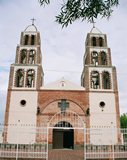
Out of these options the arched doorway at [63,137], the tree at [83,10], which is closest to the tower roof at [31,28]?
the arched doorway at [63,137]

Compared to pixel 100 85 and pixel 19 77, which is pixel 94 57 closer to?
pixel 100 85

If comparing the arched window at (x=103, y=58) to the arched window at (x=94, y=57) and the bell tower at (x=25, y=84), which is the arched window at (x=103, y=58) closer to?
the arched window at (x=94, y=57)

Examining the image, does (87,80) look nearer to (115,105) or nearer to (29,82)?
(115,105)

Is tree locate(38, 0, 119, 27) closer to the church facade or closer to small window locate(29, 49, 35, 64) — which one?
the church facade

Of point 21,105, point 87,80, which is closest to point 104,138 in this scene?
point 87,80

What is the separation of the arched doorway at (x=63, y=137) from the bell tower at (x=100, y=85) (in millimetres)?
2627

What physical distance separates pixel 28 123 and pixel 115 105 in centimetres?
918

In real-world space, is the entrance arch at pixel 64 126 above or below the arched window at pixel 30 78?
below

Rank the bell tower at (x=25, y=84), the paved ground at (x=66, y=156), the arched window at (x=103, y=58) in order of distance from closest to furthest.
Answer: the paved ground at (x=66, y=156) < the bell tower at (x=25, y=84) < the arched window at (x=103, y=58)

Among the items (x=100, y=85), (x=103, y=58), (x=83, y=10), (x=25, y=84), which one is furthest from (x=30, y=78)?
(x=83, y=10)

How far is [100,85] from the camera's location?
2445cm

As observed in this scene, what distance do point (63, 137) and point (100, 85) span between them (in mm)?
6894

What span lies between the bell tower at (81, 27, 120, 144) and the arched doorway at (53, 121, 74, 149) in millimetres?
2627

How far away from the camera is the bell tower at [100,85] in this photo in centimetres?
2264
